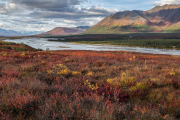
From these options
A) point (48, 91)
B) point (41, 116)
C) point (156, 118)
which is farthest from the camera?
point (48, 91)

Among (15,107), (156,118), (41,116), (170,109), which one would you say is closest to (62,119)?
(41,116)

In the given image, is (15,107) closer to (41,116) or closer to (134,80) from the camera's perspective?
(41,116)

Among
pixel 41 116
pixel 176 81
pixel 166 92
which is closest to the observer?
pixel 41 116

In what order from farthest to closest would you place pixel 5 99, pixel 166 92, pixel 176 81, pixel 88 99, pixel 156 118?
pixel 176 81 → pixel 166 92 → pixel 88 99 → pixel 5 99 → pixel 156 118

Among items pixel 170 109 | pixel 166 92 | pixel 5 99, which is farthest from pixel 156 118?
pixel 5 99

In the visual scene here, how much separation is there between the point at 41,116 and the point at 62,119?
500mm

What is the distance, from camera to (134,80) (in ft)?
20.7

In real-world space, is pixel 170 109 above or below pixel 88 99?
below

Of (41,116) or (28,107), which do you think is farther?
(28,107)

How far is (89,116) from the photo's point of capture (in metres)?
3.17

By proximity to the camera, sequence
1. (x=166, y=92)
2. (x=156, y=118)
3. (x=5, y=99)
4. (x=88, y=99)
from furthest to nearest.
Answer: (x=166, y=92) → (x=88, y=99) → (x=5, y=99) → (x=156, y=118)

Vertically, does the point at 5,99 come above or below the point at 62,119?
above

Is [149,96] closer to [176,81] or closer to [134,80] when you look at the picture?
[134,80]

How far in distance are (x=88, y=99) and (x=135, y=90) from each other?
2187mm
